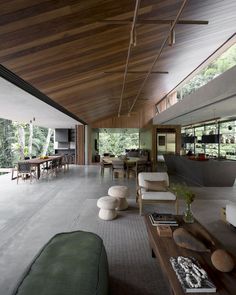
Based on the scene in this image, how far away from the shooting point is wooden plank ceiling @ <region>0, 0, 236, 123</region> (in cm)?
228

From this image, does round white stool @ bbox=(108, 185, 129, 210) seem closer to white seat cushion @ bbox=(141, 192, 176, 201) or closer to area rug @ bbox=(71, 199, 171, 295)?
area rug @ bbox=(71, 199, 171, 295)

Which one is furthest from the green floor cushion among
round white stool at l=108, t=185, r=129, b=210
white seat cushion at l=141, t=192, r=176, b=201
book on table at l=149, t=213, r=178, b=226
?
round white stool at l=108, t=185, r=129, b=210

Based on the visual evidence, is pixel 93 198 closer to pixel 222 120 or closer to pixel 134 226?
pixel 134 226

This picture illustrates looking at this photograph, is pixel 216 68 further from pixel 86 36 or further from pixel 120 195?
pixel 86 36

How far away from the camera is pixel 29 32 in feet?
8.09

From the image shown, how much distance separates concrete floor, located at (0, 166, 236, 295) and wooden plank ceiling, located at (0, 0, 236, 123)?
2.61 metres

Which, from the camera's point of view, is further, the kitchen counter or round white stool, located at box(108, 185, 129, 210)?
the kitchen counter

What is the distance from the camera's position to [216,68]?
703 centimetres

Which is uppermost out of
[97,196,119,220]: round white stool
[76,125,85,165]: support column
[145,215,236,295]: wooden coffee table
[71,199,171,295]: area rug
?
[76,125,85,165]: support column

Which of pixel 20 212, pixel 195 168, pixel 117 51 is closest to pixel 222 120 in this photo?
pixel 195 168

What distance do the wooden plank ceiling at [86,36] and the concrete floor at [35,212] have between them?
8.56 ft

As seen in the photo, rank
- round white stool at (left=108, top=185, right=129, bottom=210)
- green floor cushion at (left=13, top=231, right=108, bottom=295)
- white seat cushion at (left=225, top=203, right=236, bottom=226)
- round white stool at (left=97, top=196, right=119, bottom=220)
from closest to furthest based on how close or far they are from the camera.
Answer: green floor cushion at (left=13, top=231, right=108, bottom=295) → white seat cushion at (left=225, top=203, right=236, bottom=226) → round white stool at (left=97, top=196, right=119, bottom=220) → round white stool at (left=108, top=185, right=129, bottom=210)

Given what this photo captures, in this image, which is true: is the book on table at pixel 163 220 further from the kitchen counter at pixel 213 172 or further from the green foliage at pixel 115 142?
the green foliage at pixel 115 142

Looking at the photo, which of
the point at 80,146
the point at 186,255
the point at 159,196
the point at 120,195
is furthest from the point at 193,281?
the point at 80,146
